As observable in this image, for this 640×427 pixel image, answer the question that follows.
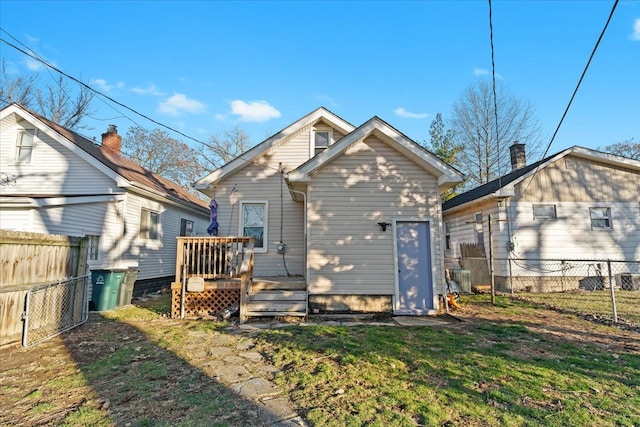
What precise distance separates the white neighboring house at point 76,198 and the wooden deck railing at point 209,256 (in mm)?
3833

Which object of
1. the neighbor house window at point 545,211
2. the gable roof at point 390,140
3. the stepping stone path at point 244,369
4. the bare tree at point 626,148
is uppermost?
the bare tree at point 626,148

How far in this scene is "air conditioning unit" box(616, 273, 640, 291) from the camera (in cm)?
1160

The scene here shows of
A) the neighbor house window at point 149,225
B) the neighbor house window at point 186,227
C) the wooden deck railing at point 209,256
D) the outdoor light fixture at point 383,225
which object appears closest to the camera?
the wooden deck railing at point 209,256

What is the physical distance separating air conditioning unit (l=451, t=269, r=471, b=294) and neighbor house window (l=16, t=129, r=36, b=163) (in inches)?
613

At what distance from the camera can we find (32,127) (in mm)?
11125

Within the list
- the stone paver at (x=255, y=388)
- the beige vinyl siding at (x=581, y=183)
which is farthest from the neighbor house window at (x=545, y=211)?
the stone paver at (x=255, y=388)

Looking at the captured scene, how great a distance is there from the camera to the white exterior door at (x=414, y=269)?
25.5ft

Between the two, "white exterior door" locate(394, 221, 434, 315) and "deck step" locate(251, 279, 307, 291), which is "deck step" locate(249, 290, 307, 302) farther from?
"white exterior door" locate(394, 221, 434, 315)

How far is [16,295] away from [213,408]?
444cm

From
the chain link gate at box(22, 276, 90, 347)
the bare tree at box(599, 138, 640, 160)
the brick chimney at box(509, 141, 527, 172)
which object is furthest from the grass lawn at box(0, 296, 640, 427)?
the bare tree at box(599, 138, 640, 160)

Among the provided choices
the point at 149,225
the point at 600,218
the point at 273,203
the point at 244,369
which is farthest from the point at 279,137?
the point at 600,218

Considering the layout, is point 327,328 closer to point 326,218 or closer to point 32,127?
point 326,218

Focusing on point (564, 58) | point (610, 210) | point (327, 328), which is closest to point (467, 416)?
point (327, 328)

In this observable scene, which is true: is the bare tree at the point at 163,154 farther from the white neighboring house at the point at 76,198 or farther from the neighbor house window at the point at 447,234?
the neighbor house window at the point at 447,234
